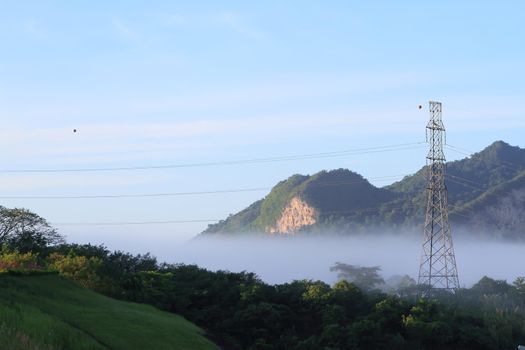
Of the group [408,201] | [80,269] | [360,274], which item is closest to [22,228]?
[80,269]

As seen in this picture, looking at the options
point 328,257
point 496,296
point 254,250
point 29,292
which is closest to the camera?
point 29,292

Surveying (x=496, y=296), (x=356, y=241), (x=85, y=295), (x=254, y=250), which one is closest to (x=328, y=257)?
(x=356, y=241)

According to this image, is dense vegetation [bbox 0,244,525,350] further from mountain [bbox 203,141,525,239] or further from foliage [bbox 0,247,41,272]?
mountain [bbox 203,141,525,239]

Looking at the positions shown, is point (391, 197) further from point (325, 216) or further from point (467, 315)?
point (467, 315)

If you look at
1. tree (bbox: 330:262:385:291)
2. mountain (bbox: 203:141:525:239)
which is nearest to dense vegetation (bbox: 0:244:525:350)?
tree (bbox: 330:262:385:291)

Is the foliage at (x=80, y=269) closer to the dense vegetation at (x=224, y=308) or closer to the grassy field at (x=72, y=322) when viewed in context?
the dense vegetation at (x=224, y=308)

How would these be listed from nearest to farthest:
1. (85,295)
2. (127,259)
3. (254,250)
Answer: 1. (85,295)
2. (127,259)
3. (254,250)

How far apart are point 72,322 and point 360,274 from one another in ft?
286

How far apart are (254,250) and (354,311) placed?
459 ft

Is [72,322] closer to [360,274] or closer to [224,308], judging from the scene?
[224,308]

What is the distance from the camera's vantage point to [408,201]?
17300 centimetres

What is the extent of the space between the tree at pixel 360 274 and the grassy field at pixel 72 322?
230ft

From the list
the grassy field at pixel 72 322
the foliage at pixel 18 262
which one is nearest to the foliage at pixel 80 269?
the foliage at pixel 18 262

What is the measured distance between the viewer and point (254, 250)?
598ft
